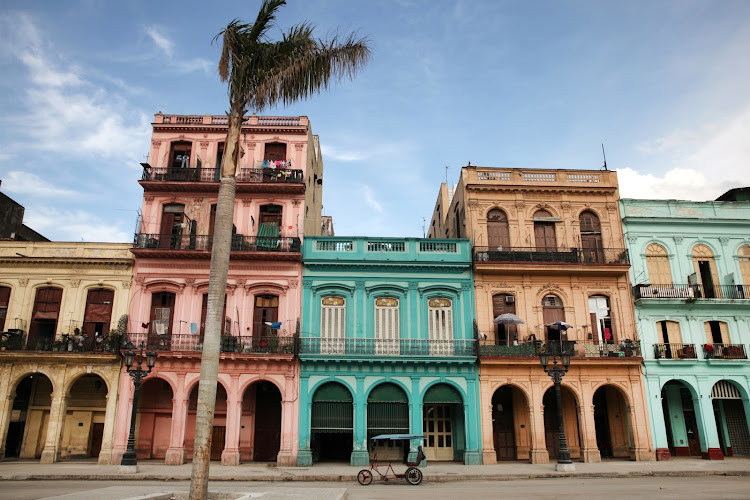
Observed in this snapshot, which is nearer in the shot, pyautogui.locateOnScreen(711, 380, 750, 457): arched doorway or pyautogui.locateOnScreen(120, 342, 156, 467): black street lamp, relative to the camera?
pyautogui.locateOnScreen(120, 342, 156, 467): black street lamp

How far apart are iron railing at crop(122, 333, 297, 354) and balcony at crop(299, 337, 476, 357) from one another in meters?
0.84

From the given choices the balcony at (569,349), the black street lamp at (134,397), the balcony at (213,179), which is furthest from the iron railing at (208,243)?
the balcony at (569,349)

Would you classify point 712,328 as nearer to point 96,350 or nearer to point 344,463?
point 344,463

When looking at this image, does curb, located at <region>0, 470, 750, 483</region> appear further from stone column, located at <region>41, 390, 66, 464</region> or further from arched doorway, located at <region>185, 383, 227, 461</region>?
arched doorway, located at <region>185, 383, 227, 461</region>

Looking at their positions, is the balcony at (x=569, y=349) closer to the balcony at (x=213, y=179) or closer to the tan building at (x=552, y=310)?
the tan building at (x=552, y=310)

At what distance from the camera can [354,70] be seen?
1420cm

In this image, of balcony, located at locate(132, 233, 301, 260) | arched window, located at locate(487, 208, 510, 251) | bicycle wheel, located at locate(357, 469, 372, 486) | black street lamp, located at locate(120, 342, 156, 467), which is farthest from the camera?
arched window, located at locate(487, 208, 510, 251)

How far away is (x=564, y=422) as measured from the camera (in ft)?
83.9

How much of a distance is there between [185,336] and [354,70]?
15.3m

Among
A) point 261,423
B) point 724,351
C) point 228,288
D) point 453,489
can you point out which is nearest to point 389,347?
point 261,423

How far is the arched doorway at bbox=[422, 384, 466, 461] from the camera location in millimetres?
24156

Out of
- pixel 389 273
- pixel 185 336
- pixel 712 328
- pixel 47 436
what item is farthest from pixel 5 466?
pixel 712 328

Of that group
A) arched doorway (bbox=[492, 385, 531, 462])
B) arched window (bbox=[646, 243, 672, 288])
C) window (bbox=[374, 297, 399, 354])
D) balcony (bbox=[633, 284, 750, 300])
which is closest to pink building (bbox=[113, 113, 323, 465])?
window (bbox=[374, 297, 399, 354])

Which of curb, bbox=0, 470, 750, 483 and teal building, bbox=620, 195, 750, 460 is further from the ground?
teal building, bbox=620, 195, 750, 460
